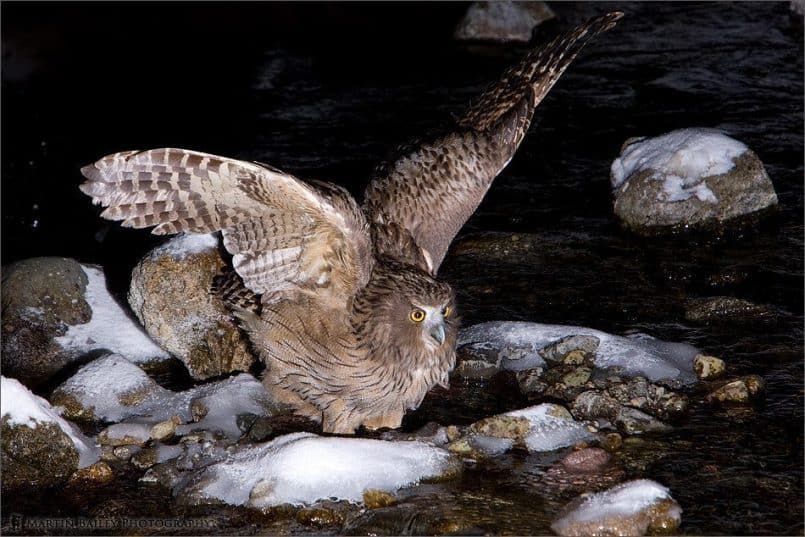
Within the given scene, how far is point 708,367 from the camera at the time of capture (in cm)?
607

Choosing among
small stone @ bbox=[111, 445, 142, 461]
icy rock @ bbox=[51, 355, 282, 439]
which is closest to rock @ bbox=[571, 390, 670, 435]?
icy rock @ bbox=[51, 355, 282, 439]

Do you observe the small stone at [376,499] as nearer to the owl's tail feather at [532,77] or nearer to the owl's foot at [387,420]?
the owl's foot at [387,420]

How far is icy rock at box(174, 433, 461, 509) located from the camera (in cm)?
502

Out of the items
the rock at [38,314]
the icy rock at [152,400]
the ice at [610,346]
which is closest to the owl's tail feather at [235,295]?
the icy rock at [152,400]

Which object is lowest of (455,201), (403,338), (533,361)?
(533,361)

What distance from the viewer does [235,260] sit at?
5547 mm

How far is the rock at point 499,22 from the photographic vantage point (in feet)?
Result: 43.9

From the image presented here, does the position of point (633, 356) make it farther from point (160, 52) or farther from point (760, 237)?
Result: point (160, 52)

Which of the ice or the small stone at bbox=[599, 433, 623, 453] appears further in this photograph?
the ice

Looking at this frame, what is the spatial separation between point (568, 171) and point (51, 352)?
469 cm

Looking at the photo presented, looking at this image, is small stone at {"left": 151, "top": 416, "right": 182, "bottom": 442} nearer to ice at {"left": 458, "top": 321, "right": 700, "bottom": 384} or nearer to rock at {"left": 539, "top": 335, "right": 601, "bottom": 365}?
ice at {"left": 458, "top": 321, "right": 700, "bottom": 384}

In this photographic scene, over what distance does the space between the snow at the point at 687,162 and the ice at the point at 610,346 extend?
1.95 metres

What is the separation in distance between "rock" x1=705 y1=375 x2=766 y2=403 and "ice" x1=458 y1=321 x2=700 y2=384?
9.6 inches

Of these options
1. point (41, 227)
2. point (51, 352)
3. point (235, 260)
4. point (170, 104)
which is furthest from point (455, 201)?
point (170, 104)
